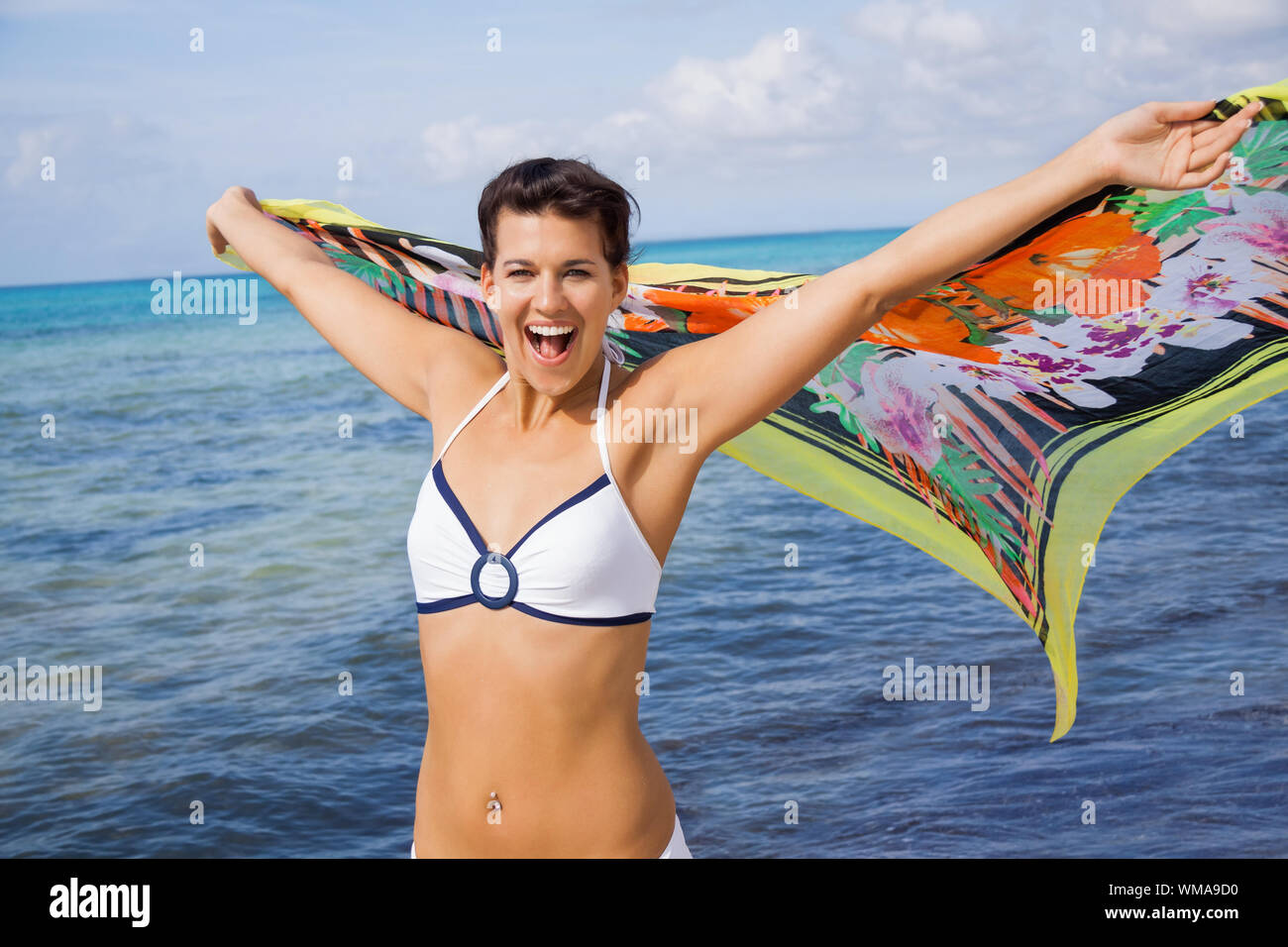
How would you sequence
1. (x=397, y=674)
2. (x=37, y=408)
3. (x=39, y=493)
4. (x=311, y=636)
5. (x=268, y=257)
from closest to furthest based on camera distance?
(x=268, y=257) → (x=397, y=674) → (x=311, y=636) → (x=39, y=493) → (x=37, y=408)

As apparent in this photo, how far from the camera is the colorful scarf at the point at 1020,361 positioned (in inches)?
106

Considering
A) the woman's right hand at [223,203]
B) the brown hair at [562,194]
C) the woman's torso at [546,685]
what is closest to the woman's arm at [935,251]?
the woman's torso at [546,685]

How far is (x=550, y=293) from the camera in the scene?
226cm

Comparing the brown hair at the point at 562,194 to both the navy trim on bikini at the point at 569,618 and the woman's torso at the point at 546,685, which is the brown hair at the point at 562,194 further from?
the navy trim on bikini at the point at 569,618

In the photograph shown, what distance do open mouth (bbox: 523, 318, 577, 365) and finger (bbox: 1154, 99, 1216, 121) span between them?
1.12 m

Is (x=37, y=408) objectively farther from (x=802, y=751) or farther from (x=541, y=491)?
(x=541, y=491)

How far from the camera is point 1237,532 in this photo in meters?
9.63

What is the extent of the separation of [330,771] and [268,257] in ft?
14.4

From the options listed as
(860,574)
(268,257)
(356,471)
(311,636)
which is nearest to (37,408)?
(356,471)

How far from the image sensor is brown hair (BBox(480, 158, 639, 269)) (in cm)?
227

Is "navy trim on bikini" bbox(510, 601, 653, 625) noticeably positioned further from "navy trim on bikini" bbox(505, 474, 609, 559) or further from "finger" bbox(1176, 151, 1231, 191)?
"finger" bbox(1176, 151, 1231, 191)

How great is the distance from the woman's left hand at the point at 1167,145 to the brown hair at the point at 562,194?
0.90 metres

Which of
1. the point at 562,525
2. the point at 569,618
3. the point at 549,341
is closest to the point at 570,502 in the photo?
the point at 562,525

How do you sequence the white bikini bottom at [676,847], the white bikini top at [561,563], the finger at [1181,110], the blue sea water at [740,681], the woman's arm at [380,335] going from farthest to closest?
the blue sea water at [740,681] → the woman's arm at [380,335] → the white bikini bottom at [676,847] → the white bikini top at [561,563] → the finger at [1181,110]
